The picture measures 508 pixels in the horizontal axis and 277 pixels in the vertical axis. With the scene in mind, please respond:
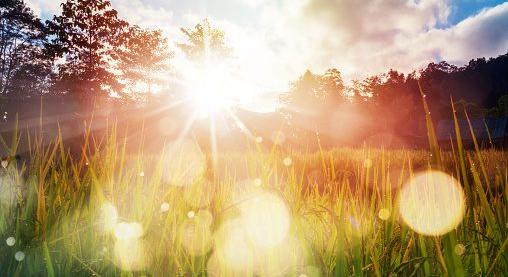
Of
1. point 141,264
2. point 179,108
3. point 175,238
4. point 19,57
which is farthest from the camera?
point 19,57

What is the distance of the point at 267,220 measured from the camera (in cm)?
168

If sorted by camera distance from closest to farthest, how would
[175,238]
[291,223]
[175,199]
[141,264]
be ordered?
[291,223] < [141,264] < [175,238] < [175,199]

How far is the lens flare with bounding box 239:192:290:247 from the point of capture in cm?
158

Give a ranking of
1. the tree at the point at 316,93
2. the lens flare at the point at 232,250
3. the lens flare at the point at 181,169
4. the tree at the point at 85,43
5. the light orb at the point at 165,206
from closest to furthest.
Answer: the lens flare at the point at 232,250 → the light orb at the point at 165,206 → the lens flare at the point at 181,169 → the tree at the point at 85,43 → the tree at the point at 316,93

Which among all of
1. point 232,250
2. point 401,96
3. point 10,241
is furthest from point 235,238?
point 401,96

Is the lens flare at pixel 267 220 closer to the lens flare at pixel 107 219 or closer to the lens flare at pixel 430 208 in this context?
the lens flare at pixel 430 208

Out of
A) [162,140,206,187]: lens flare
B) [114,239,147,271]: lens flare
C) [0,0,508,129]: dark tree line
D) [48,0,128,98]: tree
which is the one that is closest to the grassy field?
[114,239,147,271]: lens flare

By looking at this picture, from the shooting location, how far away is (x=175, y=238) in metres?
1.82

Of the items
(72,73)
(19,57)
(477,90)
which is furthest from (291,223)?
(477,90)

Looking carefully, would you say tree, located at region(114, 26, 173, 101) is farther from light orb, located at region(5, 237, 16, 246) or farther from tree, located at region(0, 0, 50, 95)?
light orb, located at region(5, 237, 16, 246)

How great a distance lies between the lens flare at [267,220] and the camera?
5.18 feet

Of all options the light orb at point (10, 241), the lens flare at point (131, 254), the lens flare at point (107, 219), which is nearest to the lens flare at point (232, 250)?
the lens flare at point (131, 254)

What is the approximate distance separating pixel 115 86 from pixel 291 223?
33.7 meters

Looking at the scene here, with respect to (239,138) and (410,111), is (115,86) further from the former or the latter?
(410,111)
